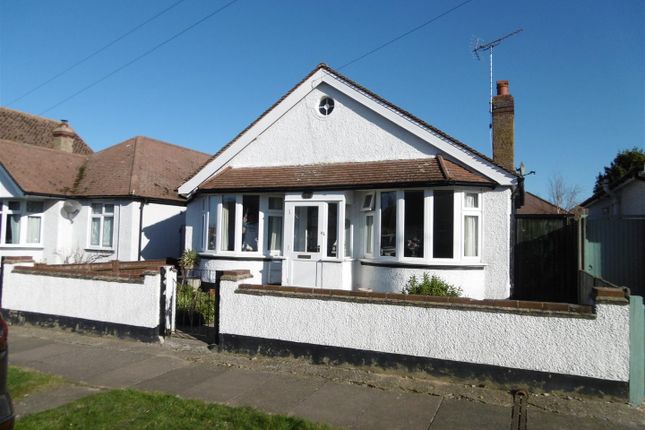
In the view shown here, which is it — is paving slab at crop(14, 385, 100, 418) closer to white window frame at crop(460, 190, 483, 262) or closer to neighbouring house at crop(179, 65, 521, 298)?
neighbouring house at crop(179, 65, 521, 298)

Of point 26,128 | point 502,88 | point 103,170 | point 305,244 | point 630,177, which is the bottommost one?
point 305,244

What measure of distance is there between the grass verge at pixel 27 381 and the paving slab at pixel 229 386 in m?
2.05

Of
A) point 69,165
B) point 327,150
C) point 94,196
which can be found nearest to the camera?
point 327,150

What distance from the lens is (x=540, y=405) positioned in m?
5.56

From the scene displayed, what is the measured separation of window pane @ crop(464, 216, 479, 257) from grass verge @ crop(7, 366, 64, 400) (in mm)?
8369

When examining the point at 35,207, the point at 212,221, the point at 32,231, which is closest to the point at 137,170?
the point at 35,207

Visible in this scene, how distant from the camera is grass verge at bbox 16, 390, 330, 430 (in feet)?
16.3

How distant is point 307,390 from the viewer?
6113 millimetres

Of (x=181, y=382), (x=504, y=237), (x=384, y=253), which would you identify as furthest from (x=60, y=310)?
(x=504, y=237)

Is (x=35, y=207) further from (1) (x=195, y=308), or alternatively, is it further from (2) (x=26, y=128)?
(2) (x=26, y=128)

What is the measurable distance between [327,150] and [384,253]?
11.1ft

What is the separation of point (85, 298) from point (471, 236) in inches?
334

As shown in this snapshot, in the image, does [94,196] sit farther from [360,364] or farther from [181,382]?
[360,364]

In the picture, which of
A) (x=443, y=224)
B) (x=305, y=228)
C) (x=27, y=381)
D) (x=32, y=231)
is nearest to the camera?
(x=27, y=381)
